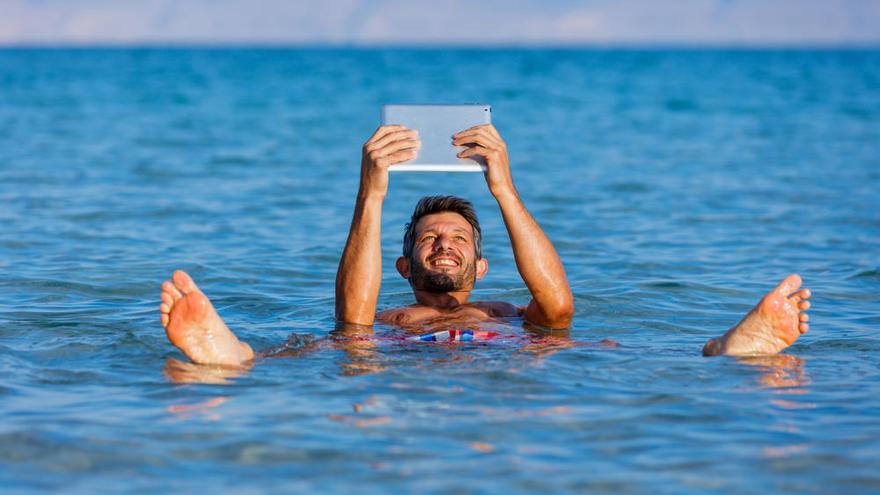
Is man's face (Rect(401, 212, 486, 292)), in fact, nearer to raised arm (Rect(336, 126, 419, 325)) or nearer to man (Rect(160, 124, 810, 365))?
man (Rect(160, 124, 810, 365))

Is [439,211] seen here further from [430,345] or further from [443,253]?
[430,345]

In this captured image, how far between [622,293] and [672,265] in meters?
1.25

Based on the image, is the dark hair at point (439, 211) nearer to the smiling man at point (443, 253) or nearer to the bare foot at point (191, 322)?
the smiling man at point (443, 253)

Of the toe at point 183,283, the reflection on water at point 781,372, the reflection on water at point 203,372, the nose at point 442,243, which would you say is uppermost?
the nose at point 442,243

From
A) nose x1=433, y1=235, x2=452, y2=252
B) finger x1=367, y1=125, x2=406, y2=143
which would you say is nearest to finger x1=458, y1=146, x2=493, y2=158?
finger x1=367, y1=125, x2=406, y2=143

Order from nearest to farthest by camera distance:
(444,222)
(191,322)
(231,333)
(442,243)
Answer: (191,322) < (231,333) < (442,243) < (444,222)

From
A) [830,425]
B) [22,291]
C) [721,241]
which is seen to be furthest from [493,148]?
[721,241]

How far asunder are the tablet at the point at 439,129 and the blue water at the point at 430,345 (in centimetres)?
91

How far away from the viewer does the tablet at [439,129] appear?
5523 millimetres

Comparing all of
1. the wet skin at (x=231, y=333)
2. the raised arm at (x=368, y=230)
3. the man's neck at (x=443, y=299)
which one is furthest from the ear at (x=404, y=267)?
the wet skin at (x=231, y=333)

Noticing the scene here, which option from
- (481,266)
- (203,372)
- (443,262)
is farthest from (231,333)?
(481,266)

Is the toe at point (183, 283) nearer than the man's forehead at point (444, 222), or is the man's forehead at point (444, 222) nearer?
the toe at point (183, 283)

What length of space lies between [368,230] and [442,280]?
2.09 ft

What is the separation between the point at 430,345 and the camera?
5.59m
